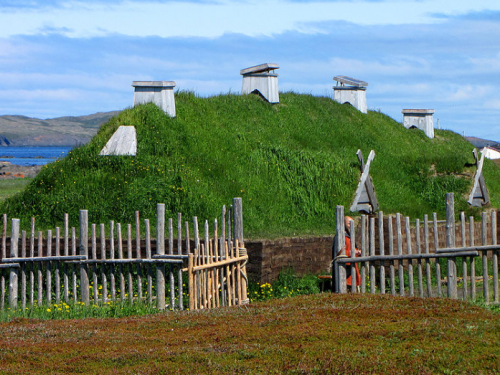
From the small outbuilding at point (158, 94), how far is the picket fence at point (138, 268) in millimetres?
8369

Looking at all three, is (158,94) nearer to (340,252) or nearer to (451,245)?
(340,252)

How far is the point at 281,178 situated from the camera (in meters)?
20.0

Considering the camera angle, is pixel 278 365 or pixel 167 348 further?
pixel 167 348

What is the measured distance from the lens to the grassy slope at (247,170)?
55.6ft

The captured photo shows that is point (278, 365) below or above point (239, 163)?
below

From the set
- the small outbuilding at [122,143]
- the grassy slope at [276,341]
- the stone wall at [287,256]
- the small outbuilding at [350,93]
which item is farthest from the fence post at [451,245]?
the small outbuilding at [350,93]

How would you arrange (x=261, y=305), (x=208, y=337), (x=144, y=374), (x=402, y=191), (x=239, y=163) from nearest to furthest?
(x=144, y=374) → (x=208, y=337) → (x=261, y=305) → (x=239, y=163) → (x=402, y=191)

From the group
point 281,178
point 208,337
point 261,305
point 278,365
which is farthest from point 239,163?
point 278,365

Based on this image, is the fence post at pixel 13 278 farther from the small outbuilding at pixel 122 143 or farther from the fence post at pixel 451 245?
the fence post at pixel 451 245

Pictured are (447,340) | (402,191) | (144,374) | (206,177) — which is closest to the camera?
(144,374)

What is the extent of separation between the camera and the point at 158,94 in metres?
20.8

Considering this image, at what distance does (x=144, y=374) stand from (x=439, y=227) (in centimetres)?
1230

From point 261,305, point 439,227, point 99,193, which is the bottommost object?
point 261,305

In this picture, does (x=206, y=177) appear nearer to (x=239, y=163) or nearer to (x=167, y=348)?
(x=239, y=163)
